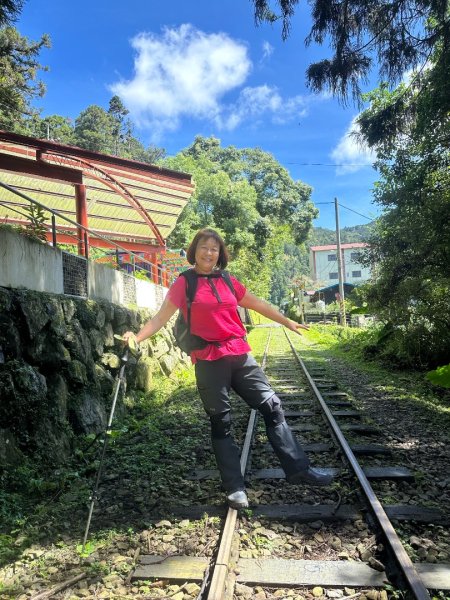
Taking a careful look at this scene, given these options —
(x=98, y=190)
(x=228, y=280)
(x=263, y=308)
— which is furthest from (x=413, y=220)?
(x=98, y=190)

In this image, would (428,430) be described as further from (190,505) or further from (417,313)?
(417,313)

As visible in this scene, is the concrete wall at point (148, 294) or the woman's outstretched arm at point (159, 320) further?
the concrete wall at point (148, 294)

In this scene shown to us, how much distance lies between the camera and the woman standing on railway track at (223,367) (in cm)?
354

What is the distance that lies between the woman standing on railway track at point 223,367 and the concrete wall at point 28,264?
2.25 meters

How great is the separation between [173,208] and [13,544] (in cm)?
1359

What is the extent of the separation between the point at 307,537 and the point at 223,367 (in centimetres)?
131

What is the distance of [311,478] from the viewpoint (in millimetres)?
3727

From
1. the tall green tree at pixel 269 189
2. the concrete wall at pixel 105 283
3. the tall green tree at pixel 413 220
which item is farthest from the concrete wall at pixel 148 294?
the tall green tree at pixel 269 189

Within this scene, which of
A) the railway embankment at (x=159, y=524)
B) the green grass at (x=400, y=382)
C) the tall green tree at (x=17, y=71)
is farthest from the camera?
the tall green tree at (x=17, y=71)

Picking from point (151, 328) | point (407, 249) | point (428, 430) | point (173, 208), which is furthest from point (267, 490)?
point (173, 208)

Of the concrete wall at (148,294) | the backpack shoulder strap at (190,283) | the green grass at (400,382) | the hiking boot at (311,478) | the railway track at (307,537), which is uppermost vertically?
the concrete wall at (148,294)

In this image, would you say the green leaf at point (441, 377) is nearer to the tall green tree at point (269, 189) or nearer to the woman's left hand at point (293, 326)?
the woman's left hand at point (293, 326)

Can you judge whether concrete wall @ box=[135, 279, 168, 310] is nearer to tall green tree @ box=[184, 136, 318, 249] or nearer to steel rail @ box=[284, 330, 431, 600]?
steel rail @ box=[284, 330, 431, 600]

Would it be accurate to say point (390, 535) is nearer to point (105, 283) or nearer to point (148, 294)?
point (105, 283)
